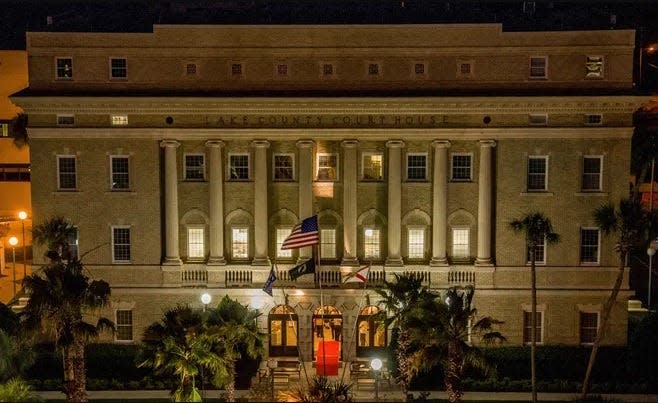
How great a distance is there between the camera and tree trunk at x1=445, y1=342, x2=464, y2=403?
27.8 metres

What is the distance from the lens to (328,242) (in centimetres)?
4009

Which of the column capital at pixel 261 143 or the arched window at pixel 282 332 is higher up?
the column capital at pixel 261 143

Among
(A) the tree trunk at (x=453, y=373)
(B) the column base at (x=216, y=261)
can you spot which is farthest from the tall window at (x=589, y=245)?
(B) the column base at (x=216, y=261)

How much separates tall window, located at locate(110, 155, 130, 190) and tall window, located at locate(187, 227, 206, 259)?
4416mm

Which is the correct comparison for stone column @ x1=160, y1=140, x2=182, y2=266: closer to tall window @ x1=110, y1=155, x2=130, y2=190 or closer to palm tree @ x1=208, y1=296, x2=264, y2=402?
tall window @ x1=110, y1=155, x2=130, y2=190

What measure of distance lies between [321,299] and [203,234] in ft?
26.7

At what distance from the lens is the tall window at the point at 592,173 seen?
127 ft

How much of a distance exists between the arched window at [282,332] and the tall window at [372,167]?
871 cm

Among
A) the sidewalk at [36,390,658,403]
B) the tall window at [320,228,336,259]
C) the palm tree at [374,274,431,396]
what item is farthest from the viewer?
the tall window at [320,228,336,259]

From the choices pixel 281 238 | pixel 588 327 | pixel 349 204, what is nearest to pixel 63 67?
pixel 281 238

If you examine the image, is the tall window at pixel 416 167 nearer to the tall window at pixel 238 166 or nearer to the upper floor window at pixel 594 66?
the tall window at pixel 238 166

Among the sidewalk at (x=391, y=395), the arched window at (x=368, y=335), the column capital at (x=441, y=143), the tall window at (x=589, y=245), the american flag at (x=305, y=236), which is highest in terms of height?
the column capital at (x=441, y=143)

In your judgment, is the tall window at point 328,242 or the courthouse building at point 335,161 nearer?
the courthouse building at point 335,161

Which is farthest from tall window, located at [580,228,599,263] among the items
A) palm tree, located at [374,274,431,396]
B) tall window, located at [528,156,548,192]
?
palm tree, located at [374,274,431,396]
